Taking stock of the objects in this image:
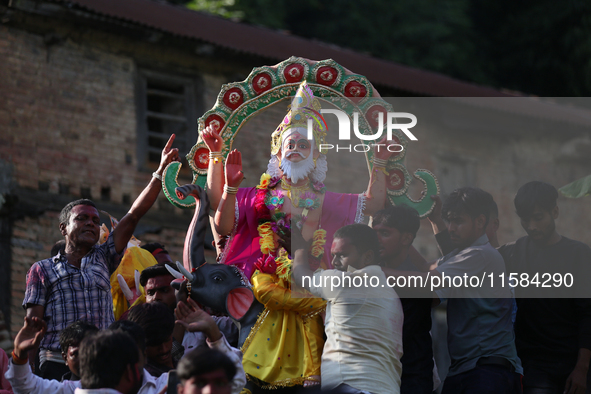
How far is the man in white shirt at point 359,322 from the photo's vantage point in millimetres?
5812

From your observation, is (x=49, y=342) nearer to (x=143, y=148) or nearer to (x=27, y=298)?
(x=27, y=298)

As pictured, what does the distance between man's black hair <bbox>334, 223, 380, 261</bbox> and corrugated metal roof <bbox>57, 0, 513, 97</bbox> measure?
8.36 meters

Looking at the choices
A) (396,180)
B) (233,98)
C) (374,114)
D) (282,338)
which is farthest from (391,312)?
(233,98)

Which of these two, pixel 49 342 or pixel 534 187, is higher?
pixel 534 187

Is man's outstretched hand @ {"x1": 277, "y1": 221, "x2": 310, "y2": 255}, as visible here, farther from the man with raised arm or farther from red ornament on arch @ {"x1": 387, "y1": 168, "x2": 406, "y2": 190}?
red ornament on arch @ {"x1": 387, "y1": 168, "x2": 406, "y2": 190}

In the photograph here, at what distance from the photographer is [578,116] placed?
17375 mm

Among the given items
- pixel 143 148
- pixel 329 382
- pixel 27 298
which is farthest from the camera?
pixel 143 148

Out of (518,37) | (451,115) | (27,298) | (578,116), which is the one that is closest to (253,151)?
(451,115)

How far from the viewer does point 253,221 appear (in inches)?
281

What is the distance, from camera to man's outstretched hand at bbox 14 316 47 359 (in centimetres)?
550

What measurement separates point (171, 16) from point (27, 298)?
879 cm

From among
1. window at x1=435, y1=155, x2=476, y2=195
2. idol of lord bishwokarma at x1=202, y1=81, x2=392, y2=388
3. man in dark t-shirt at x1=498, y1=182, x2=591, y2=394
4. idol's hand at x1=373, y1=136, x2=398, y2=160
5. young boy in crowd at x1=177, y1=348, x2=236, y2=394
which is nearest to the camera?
young boy in crowd at x1=177, y1=348, x2=236, y2=394

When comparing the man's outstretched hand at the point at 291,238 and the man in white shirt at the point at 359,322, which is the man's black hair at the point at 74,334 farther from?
the man's outstretched hand at the point at 291,238

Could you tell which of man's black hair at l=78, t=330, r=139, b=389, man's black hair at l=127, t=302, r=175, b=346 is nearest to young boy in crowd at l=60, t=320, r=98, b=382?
man's black hair at l=127, t=302, r=175, b=346
